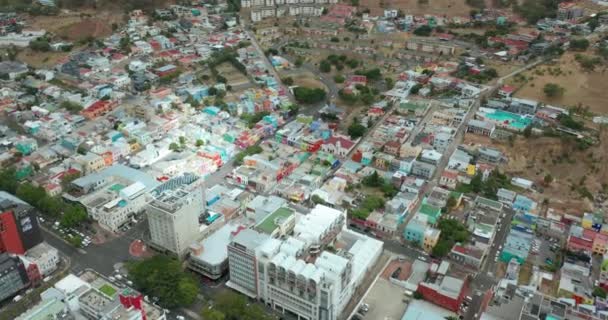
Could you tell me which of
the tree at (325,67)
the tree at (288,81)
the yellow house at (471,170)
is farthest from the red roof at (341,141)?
the tree at (325,67)

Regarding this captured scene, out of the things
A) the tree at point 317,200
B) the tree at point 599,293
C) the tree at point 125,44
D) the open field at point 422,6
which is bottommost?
the tree at point 599,293

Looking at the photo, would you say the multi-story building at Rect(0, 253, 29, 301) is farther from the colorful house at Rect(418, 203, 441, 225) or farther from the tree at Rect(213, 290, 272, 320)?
the colorful house at Rect(418, 203, 441, 225)

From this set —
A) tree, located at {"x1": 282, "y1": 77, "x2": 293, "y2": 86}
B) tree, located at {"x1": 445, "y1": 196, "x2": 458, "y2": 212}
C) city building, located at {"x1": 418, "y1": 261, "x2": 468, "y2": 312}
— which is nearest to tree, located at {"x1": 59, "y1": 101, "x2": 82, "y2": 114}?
tree, located at {"x1": 282, "y1": 77, "x2": 293, "y2": 86}

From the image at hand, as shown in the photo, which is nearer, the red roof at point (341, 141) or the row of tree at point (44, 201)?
the row of tree at point (44, 201)

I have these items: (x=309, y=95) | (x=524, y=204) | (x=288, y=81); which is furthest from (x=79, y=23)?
(x=524, y=204)

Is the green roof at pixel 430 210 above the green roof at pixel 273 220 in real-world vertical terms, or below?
below

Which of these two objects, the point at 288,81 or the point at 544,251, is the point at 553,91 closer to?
the point at 544,251

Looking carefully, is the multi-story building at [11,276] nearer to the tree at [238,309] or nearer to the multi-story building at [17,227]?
the multi-story building at [17,227]

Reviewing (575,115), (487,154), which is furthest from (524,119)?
(487,154)
